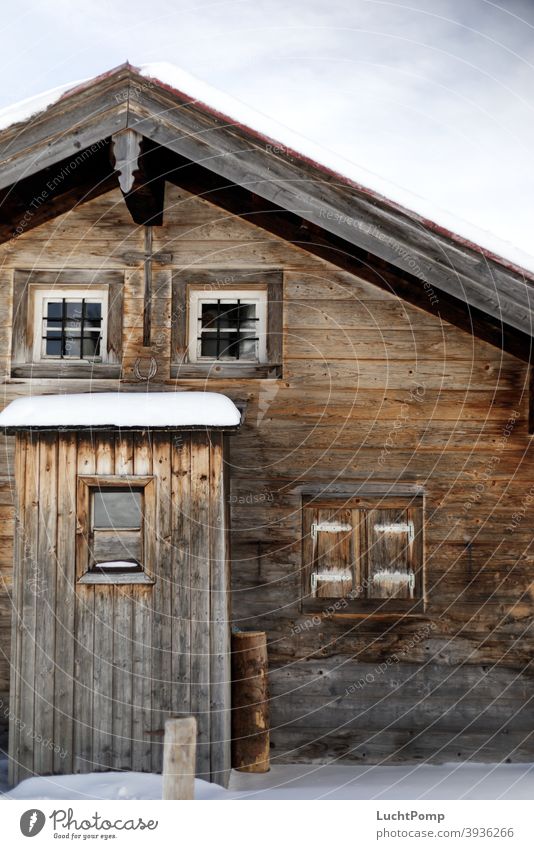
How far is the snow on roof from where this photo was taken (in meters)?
6.55

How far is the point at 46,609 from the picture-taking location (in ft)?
21.9

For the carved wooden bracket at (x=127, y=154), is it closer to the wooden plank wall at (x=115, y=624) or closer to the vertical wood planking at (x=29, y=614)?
the wooden plank wall at (x=115, y=624)

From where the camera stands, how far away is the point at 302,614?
7.48 meters

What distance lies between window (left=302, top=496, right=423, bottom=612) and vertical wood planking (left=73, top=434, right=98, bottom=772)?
79.5 inches

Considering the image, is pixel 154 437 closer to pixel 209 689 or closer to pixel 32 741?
pixel 209 689

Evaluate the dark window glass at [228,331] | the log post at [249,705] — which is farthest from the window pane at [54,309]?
the log post at [249,705]

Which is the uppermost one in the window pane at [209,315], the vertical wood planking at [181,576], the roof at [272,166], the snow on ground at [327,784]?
the roof at [272,166]

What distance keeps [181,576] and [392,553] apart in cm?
208

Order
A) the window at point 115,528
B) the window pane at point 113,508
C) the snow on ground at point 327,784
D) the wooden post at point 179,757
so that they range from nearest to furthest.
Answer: the wooden post at point 179,757
the snow on ground at point 327,784
the window at point 115,528
the window pane at point 113,508

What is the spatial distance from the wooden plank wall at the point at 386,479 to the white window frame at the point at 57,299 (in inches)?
10.4

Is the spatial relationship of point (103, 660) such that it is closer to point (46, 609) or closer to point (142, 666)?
point (142, 666)

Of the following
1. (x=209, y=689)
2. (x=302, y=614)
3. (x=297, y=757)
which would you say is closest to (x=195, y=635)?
(x=209, y=689)

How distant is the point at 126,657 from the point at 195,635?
1.97 ft

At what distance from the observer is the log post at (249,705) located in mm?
7066
